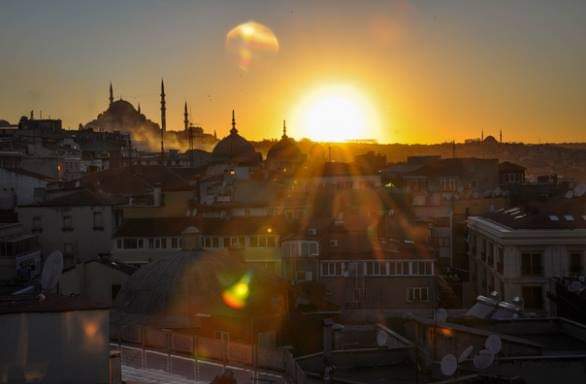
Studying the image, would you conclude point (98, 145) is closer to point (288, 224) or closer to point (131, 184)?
point (131, 184)

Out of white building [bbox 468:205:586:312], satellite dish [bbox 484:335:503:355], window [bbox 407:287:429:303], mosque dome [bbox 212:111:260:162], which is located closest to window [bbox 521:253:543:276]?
white building [bbox 468:205:586:312]

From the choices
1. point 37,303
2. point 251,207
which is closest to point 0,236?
point 251,207

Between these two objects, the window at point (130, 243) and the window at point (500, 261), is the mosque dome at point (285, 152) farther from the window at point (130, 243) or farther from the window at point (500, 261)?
the window at point (500, 261)

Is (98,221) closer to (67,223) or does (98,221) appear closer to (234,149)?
(67,223)

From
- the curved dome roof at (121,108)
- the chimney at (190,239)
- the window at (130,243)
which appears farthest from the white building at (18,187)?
the curved dome roof at (121,108)

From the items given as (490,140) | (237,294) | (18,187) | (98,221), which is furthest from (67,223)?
(490,140)

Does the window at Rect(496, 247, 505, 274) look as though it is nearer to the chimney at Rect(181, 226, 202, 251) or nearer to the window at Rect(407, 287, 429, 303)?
the window at Rect(407, 287, 429, 303)
